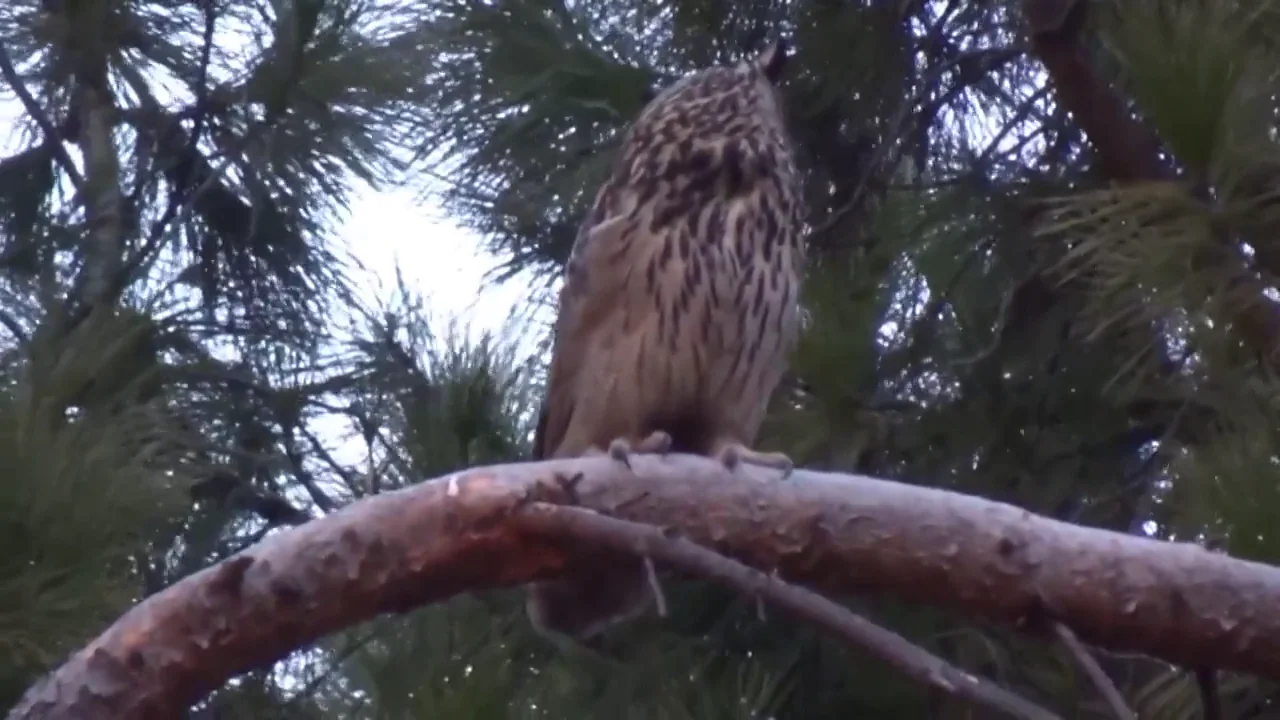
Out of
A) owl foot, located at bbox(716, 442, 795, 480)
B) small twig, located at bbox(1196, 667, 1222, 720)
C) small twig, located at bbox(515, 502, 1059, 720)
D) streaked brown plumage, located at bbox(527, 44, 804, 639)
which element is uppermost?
streaked brown plumage, located at bbox(527, 44, 804, 639)

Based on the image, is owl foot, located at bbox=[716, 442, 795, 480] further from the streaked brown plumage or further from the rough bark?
the streaked brown plumage

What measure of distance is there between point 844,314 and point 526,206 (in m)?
0.60

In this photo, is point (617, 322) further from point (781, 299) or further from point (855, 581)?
point (855, 581)

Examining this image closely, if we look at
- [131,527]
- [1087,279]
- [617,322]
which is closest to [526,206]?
[617,322]

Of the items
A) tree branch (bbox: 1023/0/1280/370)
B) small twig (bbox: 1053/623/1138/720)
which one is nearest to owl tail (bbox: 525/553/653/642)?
small twig (bbox: 1053/623/1138/720)

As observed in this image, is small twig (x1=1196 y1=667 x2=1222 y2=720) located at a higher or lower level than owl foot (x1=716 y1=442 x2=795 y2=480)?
lower

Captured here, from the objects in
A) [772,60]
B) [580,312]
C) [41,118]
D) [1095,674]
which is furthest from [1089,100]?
[41,118]

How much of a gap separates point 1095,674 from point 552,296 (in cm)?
124

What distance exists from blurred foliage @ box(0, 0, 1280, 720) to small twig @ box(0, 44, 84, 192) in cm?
2

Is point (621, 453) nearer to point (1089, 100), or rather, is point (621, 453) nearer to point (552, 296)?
point (1089, 100)

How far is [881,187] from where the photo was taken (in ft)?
6.75

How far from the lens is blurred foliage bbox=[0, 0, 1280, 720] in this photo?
1394 mm

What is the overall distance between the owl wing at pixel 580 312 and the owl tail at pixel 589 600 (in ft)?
0.83

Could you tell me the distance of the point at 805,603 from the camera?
950 mm
